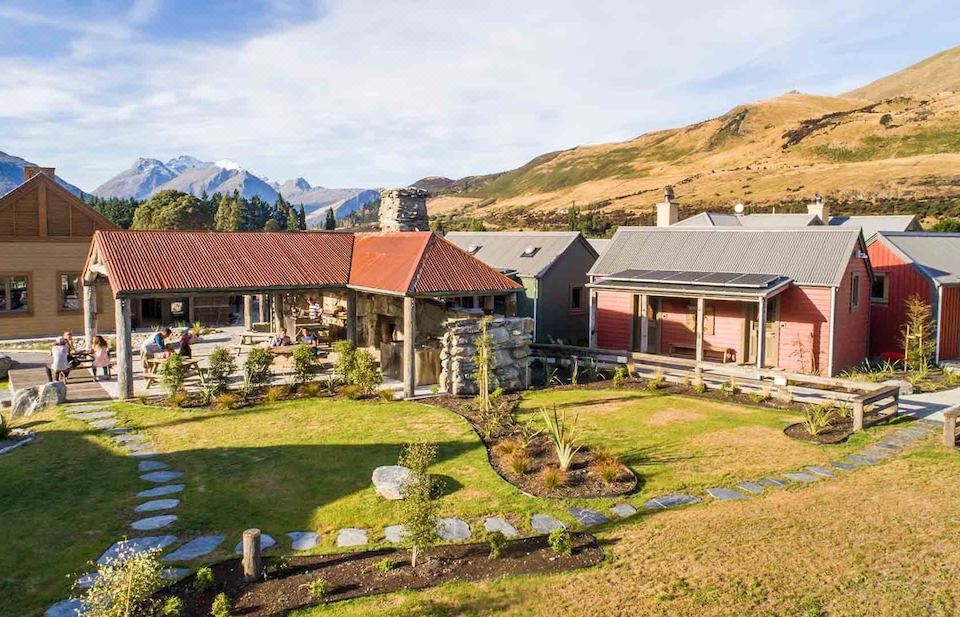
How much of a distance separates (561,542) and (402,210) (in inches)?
648

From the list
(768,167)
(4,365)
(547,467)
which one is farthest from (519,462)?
(768,167)

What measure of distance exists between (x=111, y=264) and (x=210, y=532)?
34.7 feet

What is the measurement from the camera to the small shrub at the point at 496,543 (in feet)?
26.0

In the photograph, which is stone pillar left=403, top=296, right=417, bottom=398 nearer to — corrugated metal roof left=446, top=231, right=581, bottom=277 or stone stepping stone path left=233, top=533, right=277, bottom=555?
stone stepping stone path left=233, top=533, right=277, bottom=555

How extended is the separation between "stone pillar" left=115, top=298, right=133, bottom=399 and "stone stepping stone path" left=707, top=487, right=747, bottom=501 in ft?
42.4

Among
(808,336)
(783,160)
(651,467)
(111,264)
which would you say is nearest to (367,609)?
(651,467)

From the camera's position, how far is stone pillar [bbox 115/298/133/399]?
51.8 ft

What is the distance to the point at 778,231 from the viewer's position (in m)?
22.4

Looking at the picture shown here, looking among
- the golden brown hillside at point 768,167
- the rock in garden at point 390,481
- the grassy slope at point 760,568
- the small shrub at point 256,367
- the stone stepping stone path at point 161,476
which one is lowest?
the grassy slope at point 760,568

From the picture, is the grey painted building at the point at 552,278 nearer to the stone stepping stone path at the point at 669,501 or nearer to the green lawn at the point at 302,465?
the green lawn at the point at 302,465

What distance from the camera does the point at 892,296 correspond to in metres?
23.2

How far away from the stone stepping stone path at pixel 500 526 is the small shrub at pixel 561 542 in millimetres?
637

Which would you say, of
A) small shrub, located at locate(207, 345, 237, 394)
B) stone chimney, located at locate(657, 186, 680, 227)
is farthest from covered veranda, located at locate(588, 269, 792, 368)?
small shrub, located at locate(207, 345, 237, 394)

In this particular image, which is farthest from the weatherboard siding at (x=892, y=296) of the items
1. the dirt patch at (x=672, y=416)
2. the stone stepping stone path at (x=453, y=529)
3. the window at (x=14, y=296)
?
the window at (x=14, y=296)
